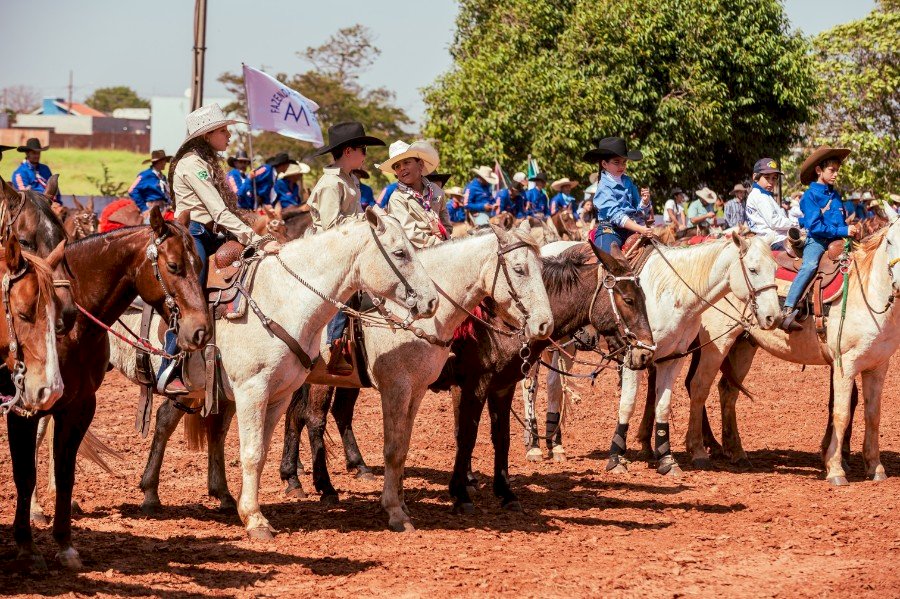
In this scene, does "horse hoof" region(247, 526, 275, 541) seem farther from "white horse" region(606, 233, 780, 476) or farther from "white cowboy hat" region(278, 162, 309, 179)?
"white cowboy hat" region(278, 162, 309, 179)

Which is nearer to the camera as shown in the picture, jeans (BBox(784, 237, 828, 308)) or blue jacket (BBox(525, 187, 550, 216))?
jeans (BBox(784, 237, 828, 308))

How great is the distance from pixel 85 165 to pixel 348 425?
6045 cm

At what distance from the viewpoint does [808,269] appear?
440 inches

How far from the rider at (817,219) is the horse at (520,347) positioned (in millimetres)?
1890

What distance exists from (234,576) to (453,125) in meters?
26.2

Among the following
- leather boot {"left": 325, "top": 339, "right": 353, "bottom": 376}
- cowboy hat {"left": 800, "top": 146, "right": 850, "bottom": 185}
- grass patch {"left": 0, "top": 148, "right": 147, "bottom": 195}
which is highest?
grass patch {"left": 0, "top": 148, "right": 147, "bottom": 195}

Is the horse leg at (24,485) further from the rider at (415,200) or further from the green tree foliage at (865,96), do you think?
the green tree foliage at (865,96)

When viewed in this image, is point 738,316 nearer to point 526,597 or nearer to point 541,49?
point 526,597

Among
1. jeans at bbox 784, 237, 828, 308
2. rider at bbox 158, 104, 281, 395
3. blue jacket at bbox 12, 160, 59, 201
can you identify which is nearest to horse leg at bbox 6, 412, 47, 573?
rider at bbox 158, 104, 281, 395

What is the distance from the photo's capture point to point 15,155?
51.0 metres

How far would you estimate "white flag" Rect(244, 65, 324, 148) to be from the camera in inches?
607

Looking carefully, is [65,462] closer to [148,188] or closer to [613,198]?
[613,198]

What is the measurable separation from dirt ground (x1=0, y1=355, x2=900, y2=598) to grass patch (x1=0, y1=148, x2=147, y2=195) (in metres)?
43.5

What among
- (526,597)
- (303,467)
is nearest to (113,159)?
(303,467)
